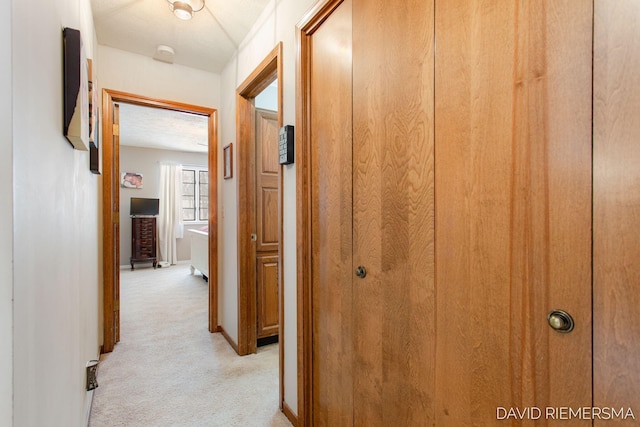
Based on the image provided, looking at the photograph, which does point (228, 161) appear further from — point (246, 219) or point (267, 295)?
point (267, 295)

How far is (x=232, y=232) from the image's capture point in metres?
2.66

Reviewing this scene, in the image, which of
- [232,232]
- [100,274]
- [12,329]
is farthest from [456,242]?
[100,274]

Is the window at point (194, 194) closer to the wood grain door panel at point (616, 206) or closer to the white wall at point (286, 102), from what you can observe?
the white wall at point (286, 102)

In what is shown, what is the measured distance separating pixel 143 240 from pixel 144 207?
0.72 meters

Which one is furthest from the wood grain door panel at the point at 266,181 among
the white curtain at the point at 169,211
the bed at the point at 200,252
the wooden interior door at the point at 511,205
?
the white curtain at the point at 169,211

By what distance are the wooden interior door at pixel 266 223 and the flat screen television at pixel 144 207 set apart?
4.81 metres

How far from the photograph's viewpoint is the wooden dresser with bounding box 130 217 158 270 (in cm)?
593

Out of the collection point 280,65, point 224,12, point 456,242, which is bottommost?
point 456,242

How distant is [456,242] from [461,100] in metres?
0.40

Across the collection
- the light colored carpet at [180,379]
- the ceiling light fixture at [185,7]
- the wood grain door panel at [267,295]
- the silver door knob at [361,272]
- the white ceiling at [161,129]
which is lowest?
the light colored carpet at [180,379]

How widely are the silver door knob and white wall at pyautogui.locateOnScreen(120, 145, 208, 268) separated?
6185mm

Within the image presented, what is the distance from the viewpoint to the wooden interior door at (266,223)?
102 inches

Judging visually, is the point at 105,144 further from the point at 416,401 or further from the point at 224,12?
the point at 416,401

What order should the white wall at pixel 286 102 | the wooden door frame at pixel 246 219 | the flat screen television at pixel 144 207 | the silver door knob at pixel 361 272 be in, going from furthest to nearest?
the flat screen television at pixel 144 207 < the wooden door frame at pixel 246 219 < the white wall at pixel 286 102 < the silver door knob at pixel 361 272
